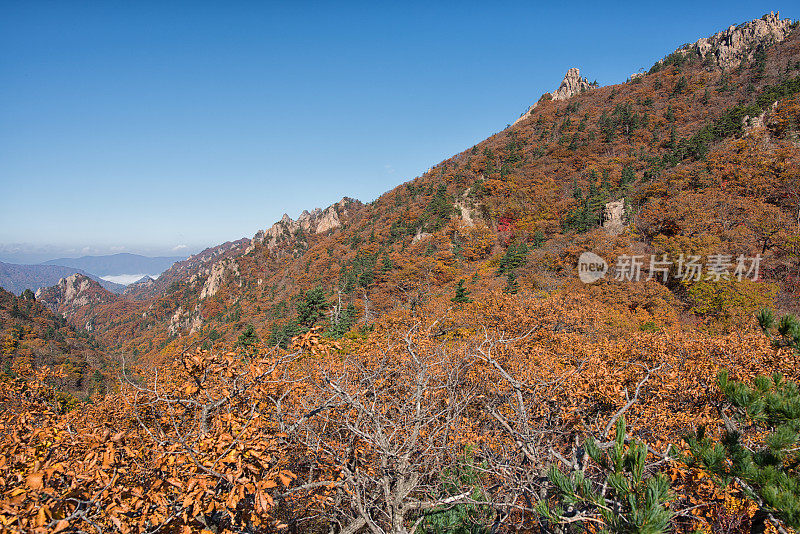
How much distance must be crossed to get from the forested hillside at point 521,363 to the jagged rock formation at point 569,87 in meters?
0.88

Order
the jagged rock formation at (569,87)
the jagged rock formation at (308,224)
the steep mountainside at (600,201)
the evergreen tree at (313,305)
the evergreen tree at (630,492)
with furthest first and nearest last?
the jagged rock formation at (308,224) → the jagged rock formation at (569,87) → the evergreen tree at (313,305) → the steep mountainside at (600,201) → the evergreen tree at (630,492)

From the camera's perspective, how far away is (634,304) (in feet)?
93.4

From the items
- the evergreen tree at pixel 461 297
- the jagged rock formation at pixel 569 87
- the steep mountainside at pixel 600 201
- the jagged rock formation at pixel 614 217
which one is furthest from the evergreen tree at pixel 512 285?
the jagged rock formation at pixel 569 87

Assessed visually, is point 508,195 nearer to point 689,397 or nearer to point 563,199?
point 563,199

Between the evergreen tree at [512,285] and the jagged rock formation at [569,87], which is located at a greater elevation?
the jagged rock formation at [569,87]

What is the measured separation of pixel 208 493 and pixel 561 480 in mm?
3269

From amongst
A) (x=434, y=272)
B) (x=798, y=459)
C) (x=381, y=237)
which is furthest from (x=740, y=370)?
(x=381, y=237)

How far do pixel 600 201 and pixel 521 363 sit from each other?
43387 mm

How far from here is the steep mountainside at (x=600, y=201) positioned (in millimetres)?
33625

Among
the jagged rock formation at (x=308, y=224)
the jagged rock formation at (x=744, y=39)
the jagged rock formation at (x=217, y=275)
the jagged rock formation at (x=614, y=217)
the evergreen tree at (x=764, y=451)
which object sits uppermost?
the jagged rock formation at (x=744, y=39)

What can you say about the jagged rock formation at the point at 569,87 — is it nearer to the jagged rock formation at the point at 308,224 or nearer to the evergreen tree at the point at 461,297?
the jagged rock formation at the point at 308,224

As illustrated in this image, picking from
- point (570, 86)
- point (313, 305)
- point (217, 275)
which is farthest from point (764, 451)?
point (217, 275)

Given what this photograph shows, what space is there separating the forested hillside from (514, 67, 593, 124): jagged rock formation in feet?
2.88

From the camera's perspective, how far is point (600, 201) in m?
48.1
